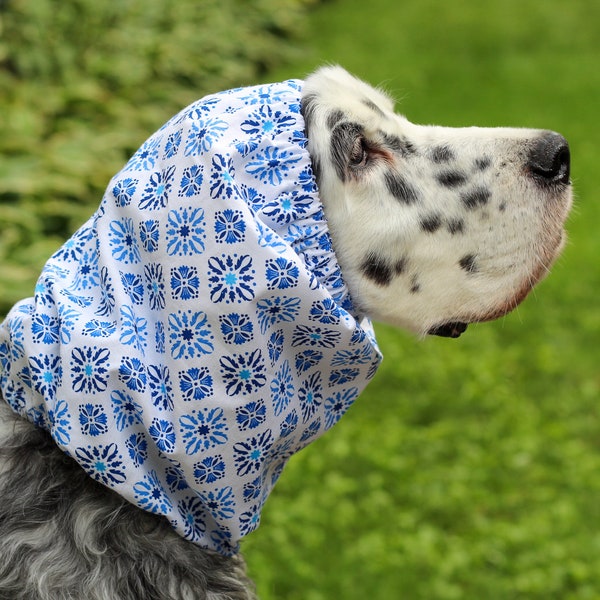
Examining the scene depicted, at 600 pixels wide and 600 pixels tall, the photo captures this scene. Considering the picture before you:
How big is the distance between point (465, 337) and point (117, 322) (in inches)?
168

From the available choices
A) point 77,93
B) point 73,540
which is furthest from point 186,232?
point 77,93

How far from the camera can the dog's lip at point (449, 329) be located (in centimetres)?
252

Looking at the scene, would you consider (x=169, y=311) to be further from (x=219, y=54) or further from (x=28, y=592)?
(x=219, y=54)

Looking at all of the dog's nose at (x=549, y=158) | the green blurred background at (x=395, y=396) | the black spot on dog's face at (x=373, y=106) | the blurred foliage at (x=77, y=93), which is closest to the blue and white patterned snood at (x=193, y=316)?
the black spot on dog's face at (x=373, y=106)

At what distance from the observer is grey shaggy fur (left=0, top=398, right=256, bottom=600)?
2.14 m

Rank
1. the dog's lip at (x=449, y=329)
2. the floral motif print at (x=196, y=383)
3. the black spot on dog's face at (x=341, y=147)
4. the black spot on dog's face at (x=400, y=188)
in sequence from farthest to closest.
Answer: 1. the dog's lip at (x=449, y=329)
2. the black spot on dog's face at (x=400, y=188)
3. the black spot on dog's face at (x=341, y=147)
4. the floral motif print at (x=196, y=383)

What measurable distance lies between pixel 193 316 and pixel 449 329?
2.72 ft

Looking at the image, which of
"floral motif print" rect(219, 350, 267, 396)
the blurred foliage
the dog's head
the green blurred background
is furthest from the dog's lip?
the blurred foliage

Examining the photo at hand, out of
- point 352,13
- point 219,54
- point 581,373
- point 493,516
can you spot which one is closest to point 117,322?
point 493,516

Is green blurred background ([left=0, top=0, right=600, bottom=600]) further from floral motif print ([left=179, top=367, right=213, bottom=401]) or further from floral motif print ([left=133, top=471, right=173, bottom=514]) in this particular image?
floral motif print ([left=133, top=471, right=173, bottom=514])

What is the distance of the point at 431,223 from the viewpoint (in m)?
2.40

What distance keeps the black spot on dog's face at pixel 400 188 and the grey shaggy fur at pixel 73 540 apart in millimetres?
1075

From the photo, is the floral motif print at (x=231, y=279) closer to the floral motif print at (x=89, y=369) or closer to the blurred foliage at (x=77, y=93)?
the floral motif print at (x=89, y=369)

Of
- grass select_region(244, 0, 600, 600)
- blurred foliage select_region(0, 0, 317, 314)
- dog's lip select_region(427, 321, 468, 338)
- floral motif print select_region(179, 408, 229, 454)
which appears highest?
dog's lip select_region(427, 321, 468, 338)
